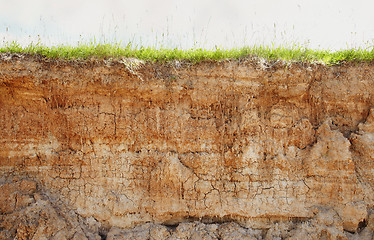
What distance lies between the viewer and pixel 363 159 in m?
4.71

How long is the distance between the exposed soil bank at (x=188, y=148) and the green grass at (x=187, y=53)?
0.15m

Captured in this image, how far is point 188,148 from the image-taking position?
4766 millimetres

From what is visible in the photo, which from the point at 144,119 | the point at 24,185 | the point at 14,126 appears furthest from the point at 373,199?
the point at 14,126

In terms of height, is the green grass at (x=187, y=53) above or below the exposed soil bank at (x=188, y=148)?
above

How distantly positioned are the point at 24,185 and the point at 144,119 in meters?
2.01

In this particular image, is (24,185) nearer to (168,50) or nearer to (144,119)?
(144,119)

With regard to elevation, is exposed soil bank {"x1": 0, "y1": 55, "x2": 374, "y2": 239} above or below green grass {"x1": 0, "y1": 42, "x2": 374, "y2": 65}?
below

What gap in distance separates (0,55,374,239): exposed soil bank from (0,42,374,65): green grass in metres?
0.15

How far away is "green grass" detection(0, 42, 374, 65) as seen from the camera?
15.8ft

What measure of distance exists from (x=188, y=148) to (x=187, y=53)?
5.11 ft

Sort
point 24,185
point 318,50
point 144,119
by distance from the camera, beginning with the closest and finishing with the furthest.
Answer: point 24,185, point 144,119, point 318,50

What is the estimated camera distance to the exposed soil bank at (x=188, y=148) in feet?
14.9

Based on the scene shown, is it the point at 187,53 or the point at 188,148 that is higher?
the point at 187,53

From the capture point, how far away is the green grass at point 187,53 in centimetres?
482
